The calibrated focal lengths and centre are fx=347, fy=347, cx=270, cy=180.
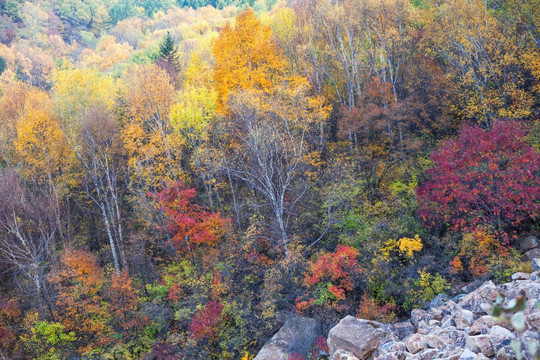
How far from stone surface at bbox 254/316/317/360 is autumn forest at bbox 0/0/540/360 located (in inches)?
30.5

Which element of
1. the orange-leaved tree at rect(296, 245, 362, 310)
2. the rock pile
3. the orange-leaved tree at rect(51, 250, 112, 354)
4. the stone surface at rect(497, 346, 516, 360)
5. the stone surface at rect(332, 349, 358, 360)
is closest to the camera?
the stone surface at rect(497, 346, 516, 360)

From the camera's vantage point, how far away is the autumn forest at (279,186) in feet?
52.2

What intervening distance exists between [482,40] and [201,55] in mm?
30882

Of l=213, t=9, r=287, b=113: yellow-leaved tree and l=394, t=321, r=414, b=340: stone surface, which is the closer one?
l=394, t=321, r=414, b=340: stone surface

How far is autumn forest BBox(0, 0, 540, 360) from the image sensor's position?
15922 millimetres

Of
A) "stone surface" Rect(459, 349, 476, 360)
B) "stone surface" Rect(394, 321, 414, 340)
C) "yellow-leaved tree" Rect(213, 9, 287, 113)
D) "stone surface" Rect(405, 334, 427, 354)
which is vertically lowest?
"stone surface" Rect(394, 321, 414, 340)

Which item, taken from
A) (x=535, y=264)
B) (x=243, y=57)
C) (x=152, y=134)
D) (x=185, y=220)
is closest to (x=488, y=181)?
(x=535, y=264)

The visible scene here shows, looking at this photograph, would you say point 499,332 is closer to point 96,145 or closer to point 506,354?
point 506,354

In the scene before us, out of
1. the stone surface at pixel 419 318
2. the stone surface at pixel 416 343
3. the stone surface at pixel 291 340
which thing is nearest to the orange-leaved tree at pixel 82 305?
the stone surface at pixel 291 340

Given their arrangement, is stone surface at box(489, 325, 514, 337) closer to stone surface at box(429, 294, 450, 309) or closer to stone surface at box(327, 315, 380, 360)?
stone surface at box(327, 315, 380, 360)

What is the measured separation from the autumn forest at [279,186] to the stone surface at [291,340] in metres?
0.77

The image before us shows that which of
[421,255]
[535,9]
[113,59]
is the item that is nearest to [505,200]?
[421,255]

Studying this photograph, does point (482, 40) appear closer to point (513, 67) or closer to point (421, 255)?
point (513, 67)

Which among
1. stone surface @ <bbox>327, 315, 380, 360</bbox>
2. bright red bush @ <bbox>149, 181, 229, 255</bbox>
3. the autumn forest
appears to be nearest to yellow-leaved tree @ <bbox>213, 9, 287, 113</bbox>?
the autumn forest
